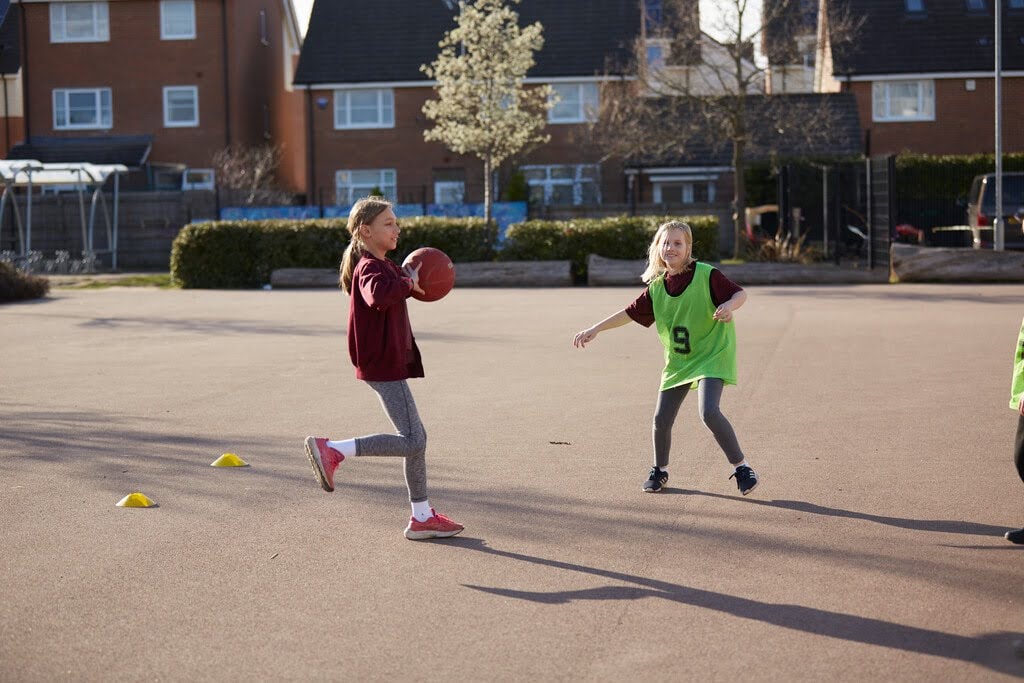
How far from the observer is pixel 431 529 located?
20.2 feet

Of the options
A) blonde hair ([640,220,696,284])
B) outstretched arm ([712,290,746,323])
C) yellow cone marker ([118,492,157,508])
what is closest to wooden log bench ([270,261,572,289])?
blonde hair ([640,220,696,284])

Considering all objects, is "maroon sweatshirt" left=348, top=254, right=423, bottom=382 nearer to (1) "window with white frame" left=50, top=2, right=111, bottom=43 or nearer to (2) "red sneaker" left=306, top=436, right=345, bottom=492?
(2) "red sneaker" left=306, top=436, right=345, bottom=492

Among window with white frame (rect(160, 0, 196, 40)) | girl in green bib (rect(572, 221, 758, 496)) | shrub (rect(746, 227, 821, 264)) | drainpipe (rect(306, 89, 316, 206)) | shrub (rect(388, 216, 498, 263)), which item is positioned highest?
window with white frame (rect(160, 0, 196, 40))

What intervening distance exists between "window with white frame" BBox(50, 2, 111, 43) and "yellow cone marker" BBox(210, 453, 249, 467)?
39.7 metres

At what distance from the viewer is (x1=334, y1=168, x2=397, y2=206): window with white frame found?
44.5 m

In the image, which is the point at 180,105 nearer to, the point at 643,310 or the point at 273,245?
the point at 273,245

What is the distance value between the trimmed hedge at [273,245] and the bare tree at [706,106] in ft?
21.7

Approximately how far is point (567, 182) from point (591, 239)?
52.7 ft

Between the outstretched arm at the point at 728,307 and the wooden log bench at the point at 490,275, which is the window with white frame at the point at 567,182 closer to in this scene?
the wooden log bench at the point at 490,275

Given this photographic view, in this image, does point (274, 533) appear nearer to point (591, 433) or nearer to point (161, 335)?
point (591, 433)

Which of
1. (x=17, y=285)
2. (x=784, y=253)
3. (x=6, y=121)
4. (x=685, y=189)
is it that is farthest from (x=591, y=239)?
(x=6, y=121)

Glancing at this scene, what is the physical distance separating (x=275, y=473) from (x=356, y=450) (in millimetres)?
1610

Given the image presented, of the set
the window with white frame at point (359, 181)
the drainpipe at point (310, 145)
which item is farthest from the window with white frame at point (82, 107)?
the window with white frame at point (359, 181)

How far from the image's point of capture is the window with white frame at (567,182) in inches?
1652
